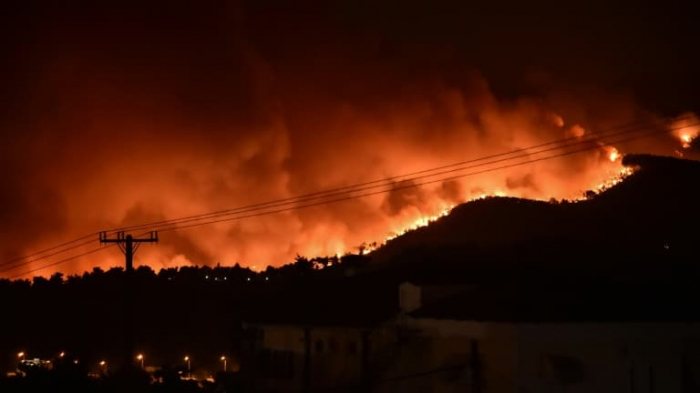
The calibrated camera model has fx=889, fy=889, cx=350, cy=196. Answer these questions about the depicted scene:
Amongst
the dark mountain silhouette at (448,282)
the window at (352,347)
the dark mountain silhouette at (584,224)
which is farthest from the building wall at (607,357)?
the dark mountain silhouette at (584,224)

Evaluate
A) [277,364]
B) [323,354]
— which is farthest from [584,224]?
[323,354]

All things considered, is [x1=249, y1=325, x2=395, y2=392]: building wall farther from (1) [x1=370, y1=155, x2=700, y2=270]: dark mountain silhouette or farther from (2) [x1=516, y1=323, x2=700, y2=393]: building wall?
(1) [x1=370, y1=155, x2=700, y2=270]: dark mountain silhouette

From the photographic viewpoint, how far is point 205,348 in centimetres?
4966

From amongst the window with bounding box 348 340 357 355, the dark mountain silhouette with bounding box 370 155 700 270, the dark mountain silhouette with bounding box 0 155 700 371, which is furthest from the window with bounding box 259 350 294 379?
the dark mountain silhouette with bounding box 370 155 700 270

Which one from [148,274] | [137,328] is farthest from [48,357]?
[148,274]

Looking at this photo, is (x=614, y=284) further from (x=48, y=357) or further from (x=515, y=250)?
(x=48, y=357)

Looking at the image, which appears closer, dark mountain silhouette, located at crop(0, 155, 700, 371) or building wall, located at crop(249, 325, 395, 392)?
dark mountain silhouette, located at crop(0, 155, 700, 371)

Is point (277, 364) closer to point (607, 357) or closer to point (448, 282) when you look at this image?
point (448, 282)

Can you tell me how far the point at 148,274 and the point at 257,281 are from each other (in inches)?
Result: 367

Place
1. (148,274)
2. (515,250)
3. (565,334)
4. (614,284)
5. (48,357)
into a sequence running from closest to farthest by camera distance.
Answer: (565,334), (614,284), (515,250), (48,357), (148,274)

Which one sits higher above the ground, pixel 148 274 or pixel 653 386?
pixel 148 274

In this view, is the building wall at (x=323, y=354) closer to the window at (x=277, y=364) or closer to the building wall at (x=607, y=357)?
the window at (x=277, y=364)

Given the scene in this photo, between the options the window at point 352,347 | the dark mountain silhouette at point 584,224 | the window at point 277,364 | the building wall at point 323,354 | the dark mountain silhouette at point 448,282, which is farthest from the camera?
the dark mountain silhouette at point 584,224

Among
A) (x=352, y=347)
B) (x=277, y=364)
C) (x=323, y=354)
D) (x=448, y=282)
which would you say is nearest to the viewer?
(x=448, y=282)
